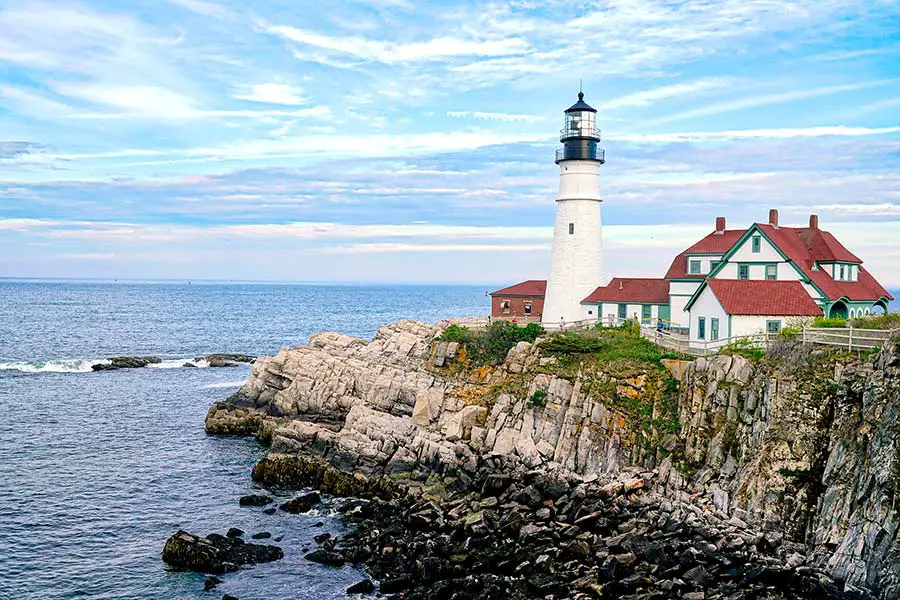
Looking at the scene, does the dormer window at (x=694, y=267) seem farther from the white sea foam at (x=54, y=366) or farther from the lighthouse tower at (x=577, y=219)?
the white sea foam at (x=54, y=366)

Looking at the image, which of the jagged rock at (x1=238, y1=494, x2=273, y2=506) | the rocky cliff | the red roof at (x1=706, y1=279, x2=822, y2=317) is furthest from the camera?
the red roof at (x1=706, y1=279, x2=822, y2=317)

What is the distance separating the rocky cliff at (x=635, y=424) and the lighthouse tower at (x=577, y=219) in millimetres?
7255

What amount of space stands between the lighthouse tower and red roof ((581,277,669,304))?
0.76m

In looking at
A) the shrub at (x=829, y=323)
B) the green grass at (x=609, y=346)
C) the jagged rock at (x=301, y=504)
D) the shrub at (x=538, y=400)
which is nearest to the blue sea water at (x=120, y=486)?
the jagged rock at (x=301, y=504)

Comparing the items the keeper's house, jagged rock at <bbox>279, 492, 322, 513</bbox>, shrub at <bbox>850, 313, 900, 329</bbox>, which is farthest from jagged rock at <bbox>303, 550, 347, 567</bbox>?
shrub at <bbox>850, 313, 900, 329</bbox>

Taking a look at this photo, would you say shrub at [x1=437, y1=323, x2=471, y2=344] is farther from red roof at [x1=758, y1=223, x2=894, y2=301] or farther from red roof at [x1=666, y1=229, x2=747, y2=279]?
red roof at [x1=758, y1=223, x2=894, y2=301]

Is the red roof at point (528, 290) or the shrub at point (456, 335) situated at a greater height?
the red roof at point (528, 290)

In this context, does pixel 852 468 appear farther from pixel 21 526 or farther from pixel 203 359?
pixel 203 359

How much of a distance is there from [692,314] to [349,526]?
18.3 metres

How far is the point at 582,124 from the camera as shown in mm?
42906

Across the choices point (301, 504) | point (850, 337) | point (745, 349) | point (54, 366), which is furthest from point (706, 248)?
point (54, 366)

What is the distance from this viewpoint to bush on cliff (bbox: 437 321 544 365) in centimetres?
4009

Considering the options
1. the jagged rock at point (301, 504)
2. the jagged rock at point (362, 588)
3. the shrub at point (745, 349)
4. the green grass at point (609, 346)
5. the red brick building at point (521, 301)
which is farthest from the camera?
the red brick building at point (521, 301)

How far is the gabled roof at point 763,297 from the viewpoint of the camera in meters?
33.0
